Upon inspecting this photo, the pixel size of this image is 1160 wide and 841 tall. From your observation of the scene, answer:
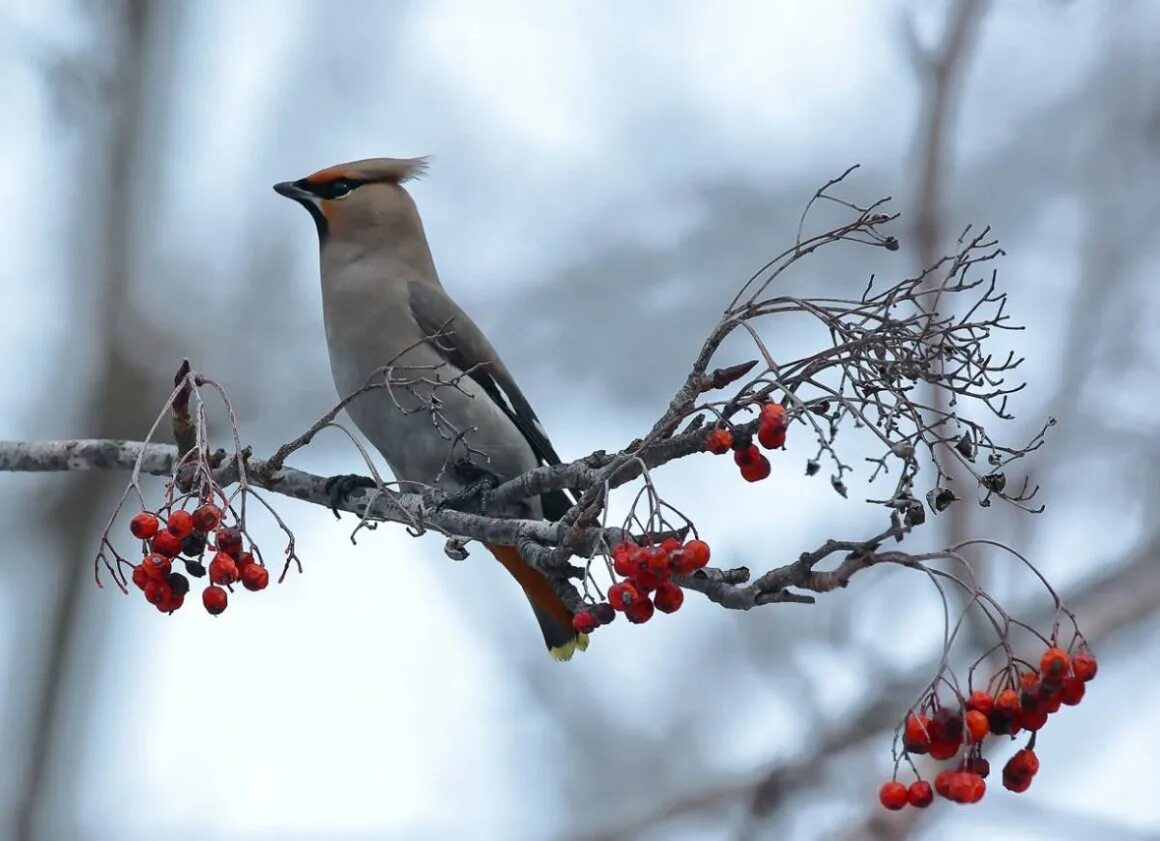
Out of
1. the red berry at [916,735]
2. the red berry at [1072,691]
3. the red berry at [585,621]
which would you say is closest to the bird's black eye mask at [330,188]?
the red berry at [585,621]

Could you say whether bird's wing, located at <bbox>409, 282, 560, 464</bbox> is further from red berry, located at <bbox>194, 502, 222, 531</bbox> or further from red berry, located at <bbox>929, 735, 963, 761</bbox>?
red berry, located at <bbox>929, 735, 963, 761</bbox>

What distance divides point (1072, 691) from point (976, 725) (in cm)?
17

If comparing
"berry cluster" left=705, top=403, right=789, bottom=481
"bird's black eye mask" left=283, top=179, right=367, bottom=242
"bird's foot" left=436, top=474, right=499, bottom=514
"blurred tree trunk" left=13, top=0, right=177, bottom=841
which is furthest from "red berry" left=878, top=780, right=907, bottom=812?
"blurred tree trunk" left=13, top=0, right=177, bottom=841

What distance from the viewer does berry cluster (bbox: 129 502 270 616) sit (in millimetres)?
2977

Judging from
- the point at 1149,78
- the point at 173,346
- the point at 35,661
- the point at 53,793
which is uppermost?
the point at 1149,78

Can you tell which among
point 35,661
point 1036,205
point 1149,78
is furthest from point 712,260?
point 35,661

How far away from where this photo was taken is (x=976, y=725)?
248 centimetres

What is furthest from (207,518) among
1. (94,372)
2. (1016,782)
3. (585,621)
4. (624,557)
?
(94,372)

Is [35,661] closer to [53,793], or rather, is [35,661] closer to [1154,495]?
[53,793]

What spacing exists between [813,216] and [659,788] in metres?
3.16

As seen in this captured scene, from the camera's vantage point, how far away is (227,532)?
9.95 feet

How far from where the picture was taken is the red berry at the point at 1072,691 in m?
2.52

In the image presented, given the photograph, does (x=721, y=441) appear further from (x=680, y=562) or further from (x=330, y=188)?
(x=330, y=188)

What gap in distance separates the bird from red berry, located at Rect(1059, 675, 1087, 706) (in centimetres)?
212
